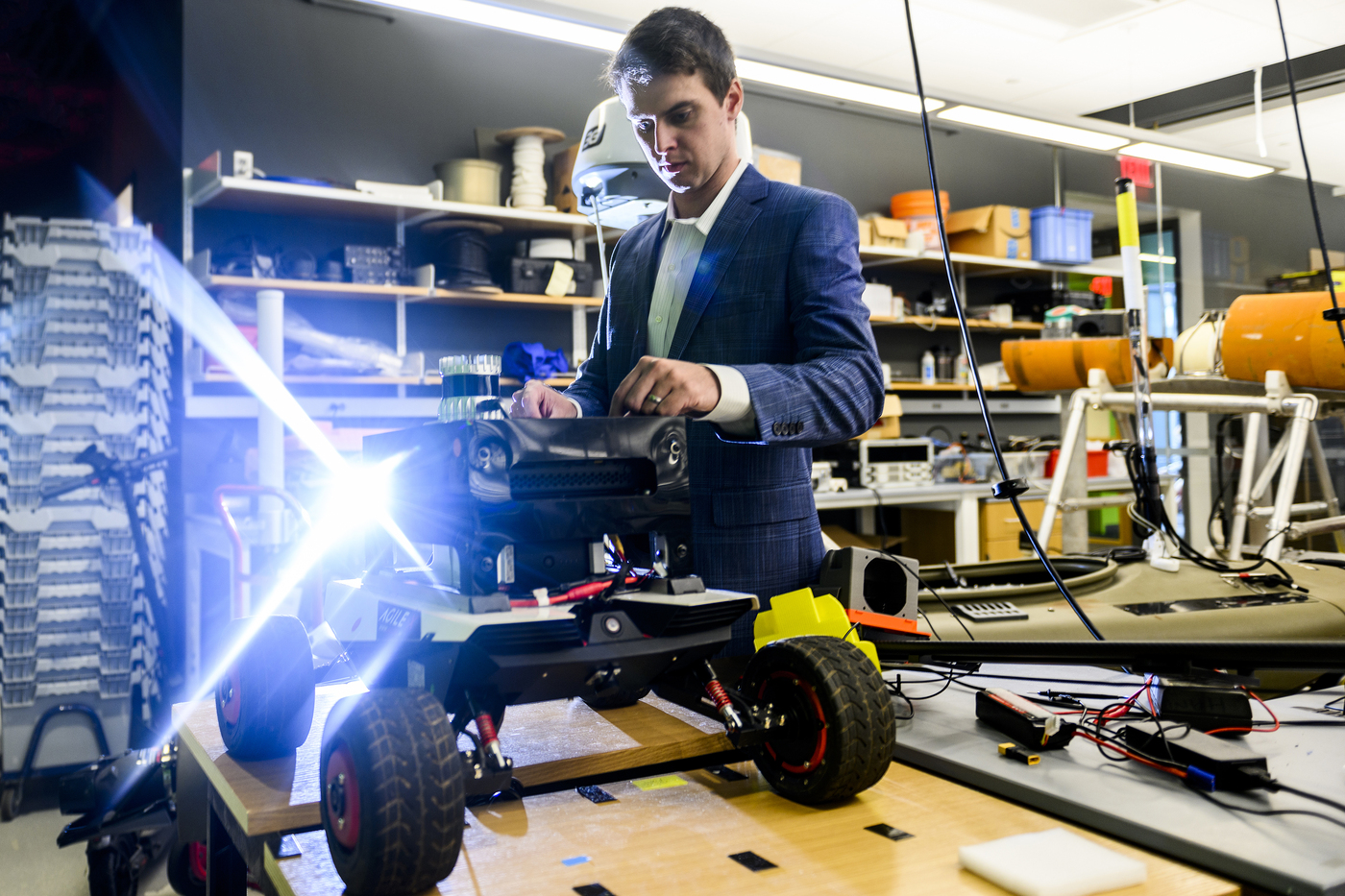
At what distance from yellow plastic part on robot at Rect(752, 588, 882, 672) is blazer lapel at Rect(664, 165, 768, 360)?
35 centimetres

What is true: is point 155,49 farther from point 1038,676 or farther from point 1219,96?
point 1219,96

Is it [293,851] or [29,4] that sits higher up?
[29,4]

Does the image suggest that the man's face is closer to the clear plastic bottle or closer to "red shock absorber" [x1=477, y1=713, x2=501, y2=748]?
"red shock absorber" [x1=477, y1=713, x2=501, y2=748]

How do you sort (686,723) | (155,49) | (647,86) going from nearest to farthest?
(686,723) < (647,86) < (155,49)

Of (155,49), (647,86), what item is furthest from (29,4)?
(647,86)

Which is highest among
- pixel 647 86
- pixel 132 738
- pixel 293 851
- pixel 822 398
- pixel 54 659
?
pixel 647 86

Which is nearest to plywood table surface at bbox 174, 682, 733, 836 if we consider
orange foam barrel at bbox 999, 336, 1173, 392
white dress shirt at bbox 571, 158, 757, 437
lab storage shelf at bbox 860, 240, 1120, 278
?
white dress shirt at bbox 571, 158, 757, 437

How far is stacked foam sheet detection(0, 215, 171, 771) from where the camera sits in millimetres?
3160

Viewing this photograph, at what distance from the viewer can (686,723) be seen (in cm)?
92

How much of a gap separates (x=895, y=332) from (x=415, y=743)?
17.7 ft

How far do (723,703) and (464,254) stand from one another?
3.34 m

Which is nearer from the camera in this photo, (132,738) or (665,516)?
(665,516)

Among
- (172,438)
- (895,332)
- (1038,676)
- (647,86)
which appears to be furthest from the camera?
(895,332)

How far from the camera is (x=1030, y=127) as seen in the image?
15.0 ft
